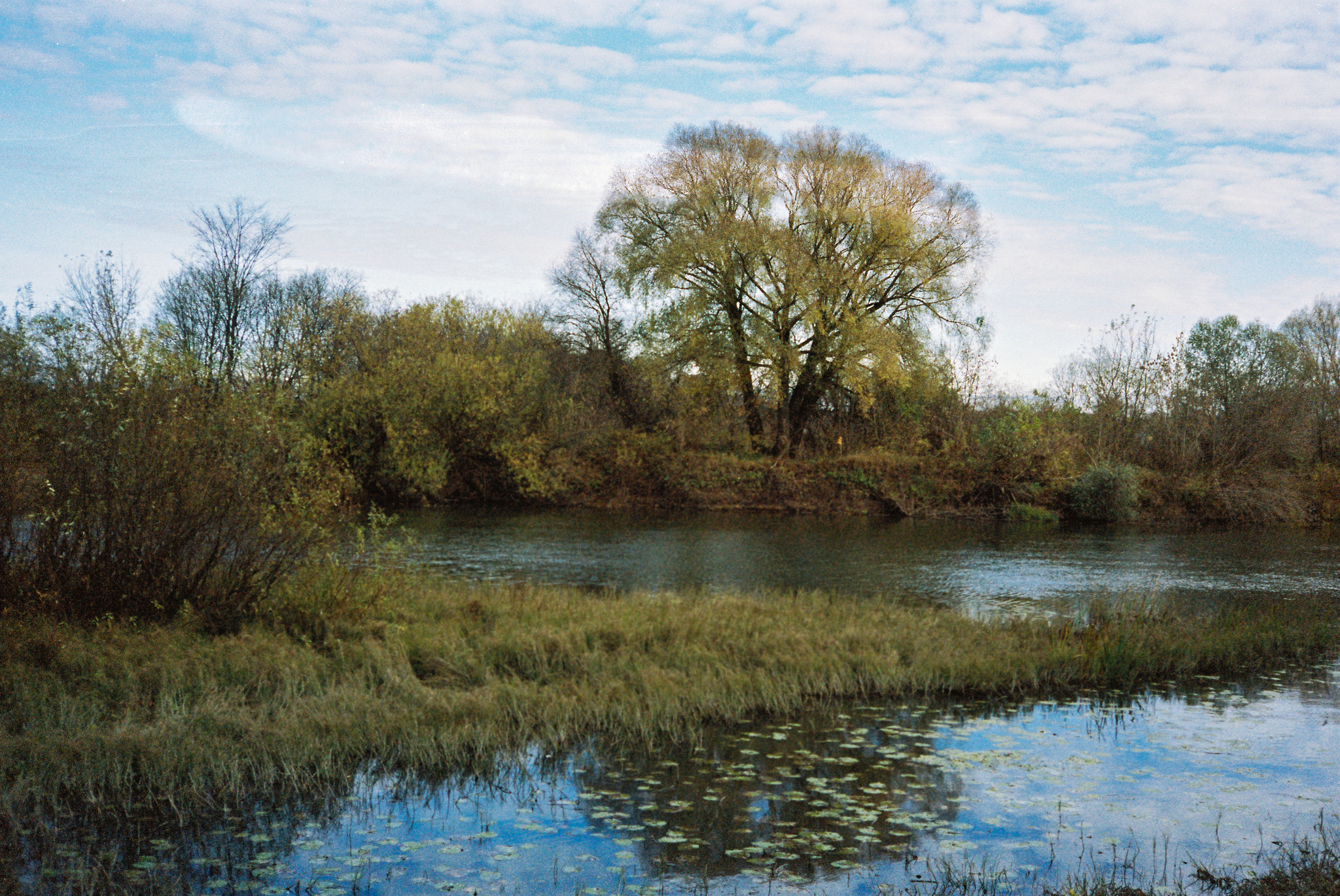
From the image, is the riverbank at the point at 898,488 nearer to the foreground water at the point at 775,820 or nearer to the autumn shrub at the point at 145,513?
the autumn shrub at the point at 145,513

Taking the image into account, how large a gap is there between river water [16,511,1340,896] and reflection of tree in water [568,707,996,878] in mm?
23

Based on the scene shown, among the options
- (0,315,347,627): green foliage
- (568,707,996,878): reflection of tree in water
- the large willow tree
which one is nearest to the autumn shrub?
(0,315,347,627): green foliage

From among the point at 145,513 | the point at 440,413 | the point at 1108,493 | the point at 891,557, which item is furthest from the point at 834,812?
the point at 1108,493

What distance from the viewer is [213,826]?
617 cm

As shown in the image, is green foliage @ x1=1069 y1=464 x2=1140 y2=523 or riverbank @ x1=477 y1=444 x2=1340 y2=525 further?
riverbank @ x1=477 y1=444 x2=1340 y2=525

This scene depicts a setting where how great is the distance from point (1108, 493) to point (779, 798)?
1334 inches

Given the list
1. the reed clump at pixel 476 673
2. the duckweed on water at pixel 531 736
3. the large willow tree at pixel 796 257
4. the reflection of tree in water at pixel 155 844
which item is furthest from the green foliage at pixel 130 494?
the large willow tree at pixel 796 257

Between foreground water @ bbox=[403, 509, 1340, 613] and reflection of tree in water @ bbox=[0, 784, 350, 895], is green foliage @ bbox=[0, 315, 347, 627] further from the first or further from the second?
foreground water @ bbox=[403, 509, 1340, 613]

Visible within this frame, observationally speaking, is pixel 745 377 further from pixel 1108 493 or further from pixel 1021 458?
pixel 1108 493

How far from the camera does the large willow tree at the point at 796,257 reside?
40531mm

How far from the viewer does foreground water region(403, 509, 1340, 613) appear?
60.1ft

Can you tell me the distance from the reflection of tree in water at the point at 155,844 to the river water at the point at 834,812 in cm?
2

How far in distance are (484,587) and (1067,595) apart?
33.7 feet

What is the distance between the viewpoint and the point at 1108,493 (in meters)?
37.0
